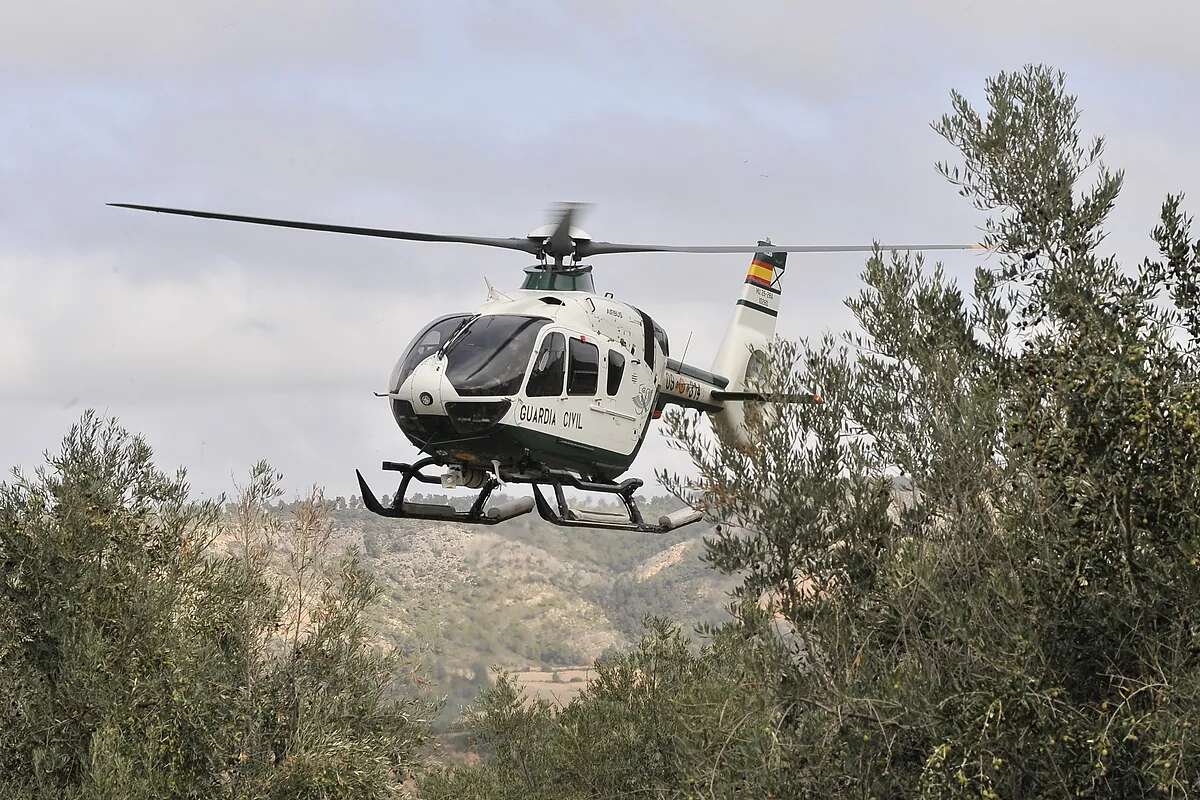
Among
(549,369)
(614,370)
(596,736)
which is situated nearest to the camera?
(549,369)

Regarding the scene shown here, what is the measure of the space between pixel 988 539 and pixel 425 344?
999 centimetres

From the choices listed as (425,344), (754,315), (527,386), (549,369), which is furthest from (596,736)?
(425,344)

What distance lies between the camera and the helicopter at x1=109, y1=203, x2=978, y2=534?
18500 millimetres

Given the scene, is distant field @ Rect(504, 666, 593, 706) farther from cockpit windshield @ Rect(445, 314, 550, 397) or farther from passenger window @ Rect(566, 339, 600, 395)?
cockpit windshield @ Rect(445, 314, 550, 397)

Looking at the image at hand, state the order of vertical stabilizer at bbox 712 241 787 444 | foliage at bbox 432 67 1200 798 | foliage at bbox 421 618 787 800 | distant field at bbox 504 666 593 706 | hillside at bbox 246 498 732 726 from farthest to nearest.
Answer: hillside at bbox 246 498 732 726 < distant field at bbox 504 666 593 706 < foliage at bbox 421 618 787 800 < vertical stabilizer at bbox 712 241 787 444 < foliage at bbox 432 67 1200 798

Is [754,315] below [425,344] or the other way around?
the other way around

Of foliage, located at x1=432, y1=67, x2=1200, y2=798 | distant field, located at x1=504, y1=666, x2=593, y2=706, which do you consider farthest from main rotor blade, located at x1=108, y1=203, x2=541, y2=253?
distant field, located at x1=504, y1=666, x2=593, y2=706

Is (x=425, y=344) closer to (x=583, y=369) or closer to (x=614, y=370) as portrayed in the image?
(x=583, y=369)

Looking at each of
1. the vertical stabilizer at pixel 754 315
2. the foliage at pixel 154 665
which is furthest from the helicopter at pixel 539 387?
the vertical stabilizer at pixel 754 315

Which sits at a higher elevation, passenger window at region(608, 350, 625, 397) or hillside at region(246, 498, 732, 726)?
passenger window at region(608, 350, 625, 397)

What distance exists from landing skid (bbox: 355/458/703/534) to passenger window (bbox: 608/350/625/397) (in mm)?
1344

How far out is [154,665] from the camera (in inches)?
723

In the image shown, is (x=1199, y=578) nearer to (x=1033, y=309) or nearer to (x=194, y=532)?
(x=1033, y=309)

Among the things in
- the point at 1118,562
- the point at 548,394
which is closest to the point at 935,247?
the point at 548,394
